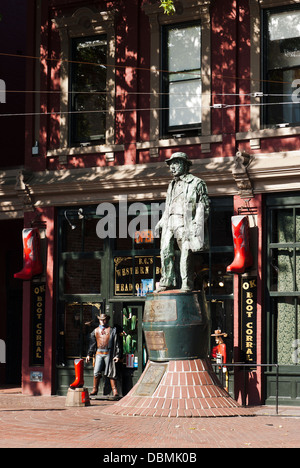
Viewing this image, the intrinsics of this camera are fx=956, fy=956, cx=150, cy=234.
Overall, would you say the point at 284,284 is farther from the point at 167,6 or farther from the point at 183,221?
the point at 167,6

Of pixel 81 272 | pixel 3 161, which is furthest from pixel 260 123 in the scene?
pixel 3 161

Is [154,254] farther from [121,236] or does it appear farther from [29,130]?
[29,130]

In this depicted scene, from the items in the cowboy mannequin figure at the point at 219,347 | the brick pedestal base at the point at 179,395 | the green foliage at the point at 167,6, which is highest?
the green foliage at the point at 167,6

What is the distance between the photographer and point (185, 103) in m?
21.4

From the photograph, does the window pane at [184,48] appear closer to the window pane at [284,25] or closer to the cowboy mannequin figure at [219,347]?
the window pane at [284,25]

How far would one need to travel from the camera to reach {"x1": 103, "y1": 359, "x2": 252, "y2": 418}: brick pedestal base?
1538 cm

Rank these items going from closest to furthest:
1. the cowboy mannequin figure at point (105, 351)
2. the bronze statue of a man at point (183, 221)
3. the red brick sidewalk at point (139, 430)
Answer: the red brick sidewalk at point (139, 430)
the bronze statue of a man at point (183, 221)
the cowboy mannequin figure at point (105, 351)

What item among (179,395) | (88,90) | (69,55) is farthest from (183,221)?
(69,55)

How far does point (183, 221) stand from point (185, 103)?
17.6ft

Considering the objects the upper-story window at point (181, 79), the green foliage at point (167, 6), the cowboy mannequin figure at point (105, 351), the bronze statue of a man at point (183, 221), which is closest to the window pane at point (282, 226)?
the upper-story window at point (181, 79)

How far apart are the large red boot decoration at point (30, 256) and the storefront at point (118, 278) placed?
542 mm

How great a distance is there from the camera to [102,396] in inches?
818

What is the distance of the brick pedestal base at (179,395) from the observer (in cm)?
1538

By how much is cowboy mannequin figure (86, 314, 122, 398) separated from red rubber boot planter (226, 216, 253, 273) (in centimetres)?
302
